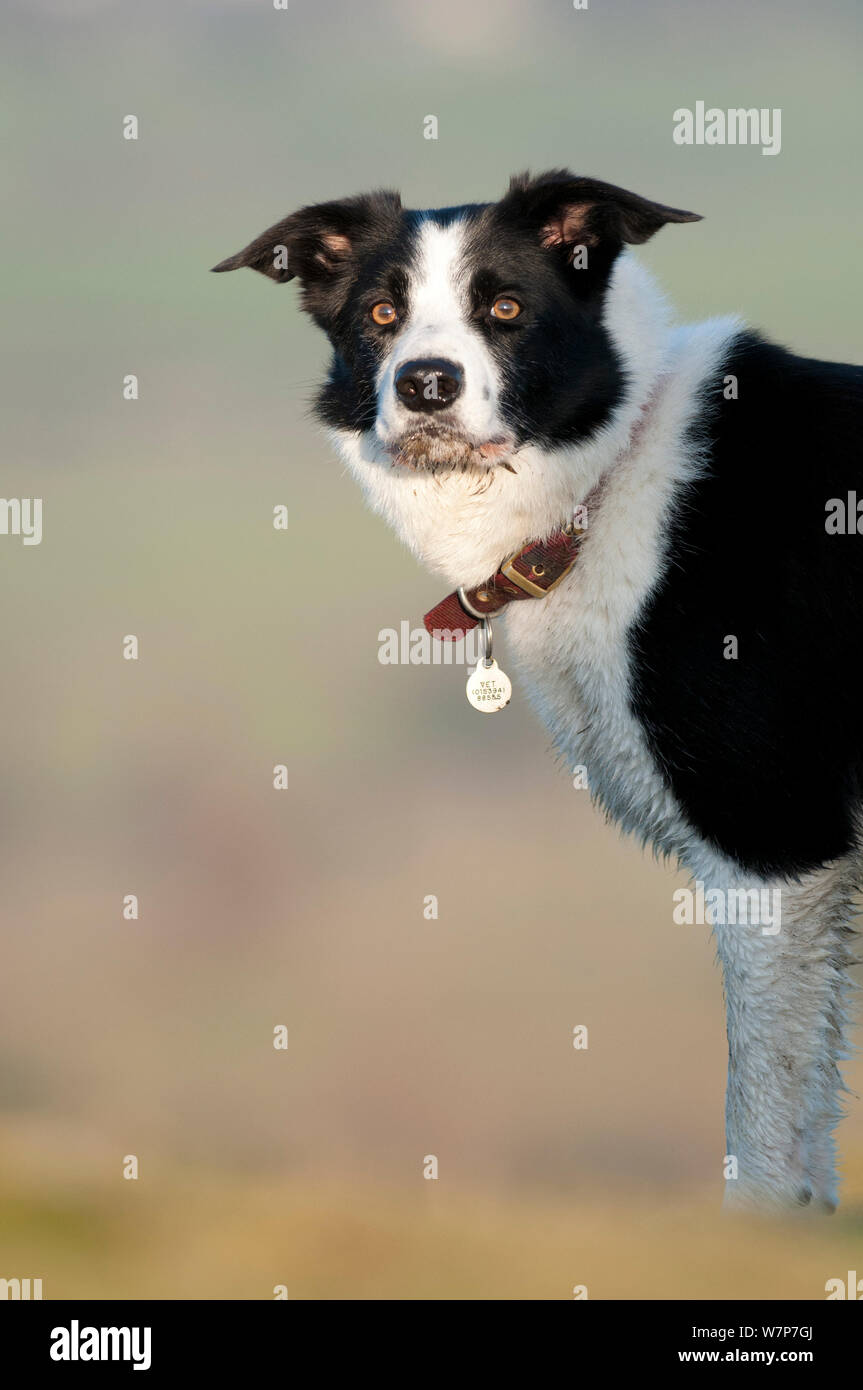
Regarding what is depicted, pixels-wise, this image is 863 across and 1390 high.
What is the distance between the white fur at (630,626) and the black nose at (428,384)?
7 centimetres

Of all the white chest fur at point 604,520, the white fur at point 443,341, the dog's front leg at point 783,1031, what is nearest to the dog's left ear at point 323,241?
the white fur at point 443,341

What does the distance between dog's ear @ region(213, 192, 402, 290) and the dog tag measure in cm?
131

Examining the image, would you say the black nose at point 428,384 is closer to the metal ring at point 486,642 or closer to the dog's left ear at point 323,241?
the dog's left ear at point 323,241

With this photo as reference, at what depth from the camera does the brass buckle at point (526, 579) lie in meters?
4.42

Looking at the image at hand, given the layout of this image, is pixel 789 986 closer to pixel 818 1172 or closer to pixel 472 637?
pixel 818 1172

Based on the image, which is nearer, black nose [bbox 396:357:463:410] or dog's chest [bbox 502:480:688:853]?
black nose [bbox 396:357:463:410]

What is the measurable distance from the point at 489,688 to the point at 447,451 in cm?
85

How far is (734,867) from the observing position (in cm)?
418

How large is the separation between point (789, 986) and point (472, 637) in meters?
1.43

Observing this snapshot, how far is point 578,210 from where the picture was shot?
432cm

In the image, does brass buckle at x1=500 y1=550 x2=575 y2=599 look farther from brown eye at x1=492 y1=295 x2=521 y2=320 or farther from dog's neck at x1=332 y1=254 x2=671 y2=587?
brown eye at x1=492 y1=295 x2=521 y2=320

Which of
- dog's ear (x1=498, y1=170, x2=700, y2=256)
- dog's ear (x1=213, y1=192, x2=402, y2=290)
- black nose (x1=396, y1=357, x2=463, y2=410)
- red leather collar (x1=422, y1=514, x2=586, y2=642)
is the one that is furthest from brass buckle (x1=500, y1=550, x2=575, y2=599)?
dog's ear (x1=213, y1=192, x2=402, y2=290)

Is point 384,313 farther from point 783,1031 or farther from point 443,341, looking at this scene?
point 783,1031

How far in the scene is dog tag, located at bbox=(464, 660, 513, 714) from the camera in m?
4.59
